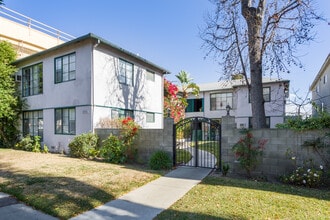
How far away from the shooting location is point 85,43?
11781mm

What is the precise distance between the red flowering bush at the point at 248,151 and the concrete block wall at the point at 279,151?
0.15 metres

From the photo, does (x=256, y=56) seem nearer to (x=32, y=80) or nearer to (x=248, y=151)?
(x=248, y=151)

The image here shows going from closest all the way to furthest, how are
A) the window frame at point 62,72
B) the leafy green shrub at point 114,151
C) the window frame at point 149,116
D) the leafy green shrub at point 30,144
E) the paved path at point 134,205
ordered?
the paved path at point 134,205
the leafy green shrub at point 114,151
the window frame at point 62,72
the leafy green shrub at point 30,144
the window frame at point 149,116

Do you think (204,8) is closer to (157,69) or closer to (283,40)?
(283,40)

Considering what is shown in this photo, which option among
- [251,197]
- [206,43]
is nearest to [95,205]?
[251,197]

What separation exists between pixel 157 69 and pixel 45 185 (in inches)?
515

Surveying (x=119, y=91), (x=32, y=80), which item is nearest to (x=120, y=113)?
(x=119, y=91)

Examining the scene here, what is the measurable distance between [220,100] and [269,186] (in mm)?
19275

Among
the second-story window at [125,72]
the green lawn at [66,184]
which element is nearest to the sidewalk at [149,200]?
the green lawn at [66,184]

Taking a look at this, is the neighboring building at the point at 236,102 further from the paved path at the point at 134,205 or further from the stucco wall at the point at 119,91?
the paved path at the point at 134,205

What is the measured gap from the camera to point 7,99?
1375cm

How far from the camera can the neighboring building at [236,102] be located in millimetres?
19969

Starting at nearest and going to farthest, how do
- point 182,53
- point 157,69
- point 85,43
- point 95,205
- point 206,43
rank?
point 95,205 < point 206,43 < point 85,43 < point 182,53 < point 157,69

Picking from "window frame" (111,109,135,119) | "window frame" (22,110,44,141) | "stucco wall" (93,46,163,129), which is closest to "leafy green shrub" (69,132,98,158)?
"stucco wall" (93,46,163,129)
